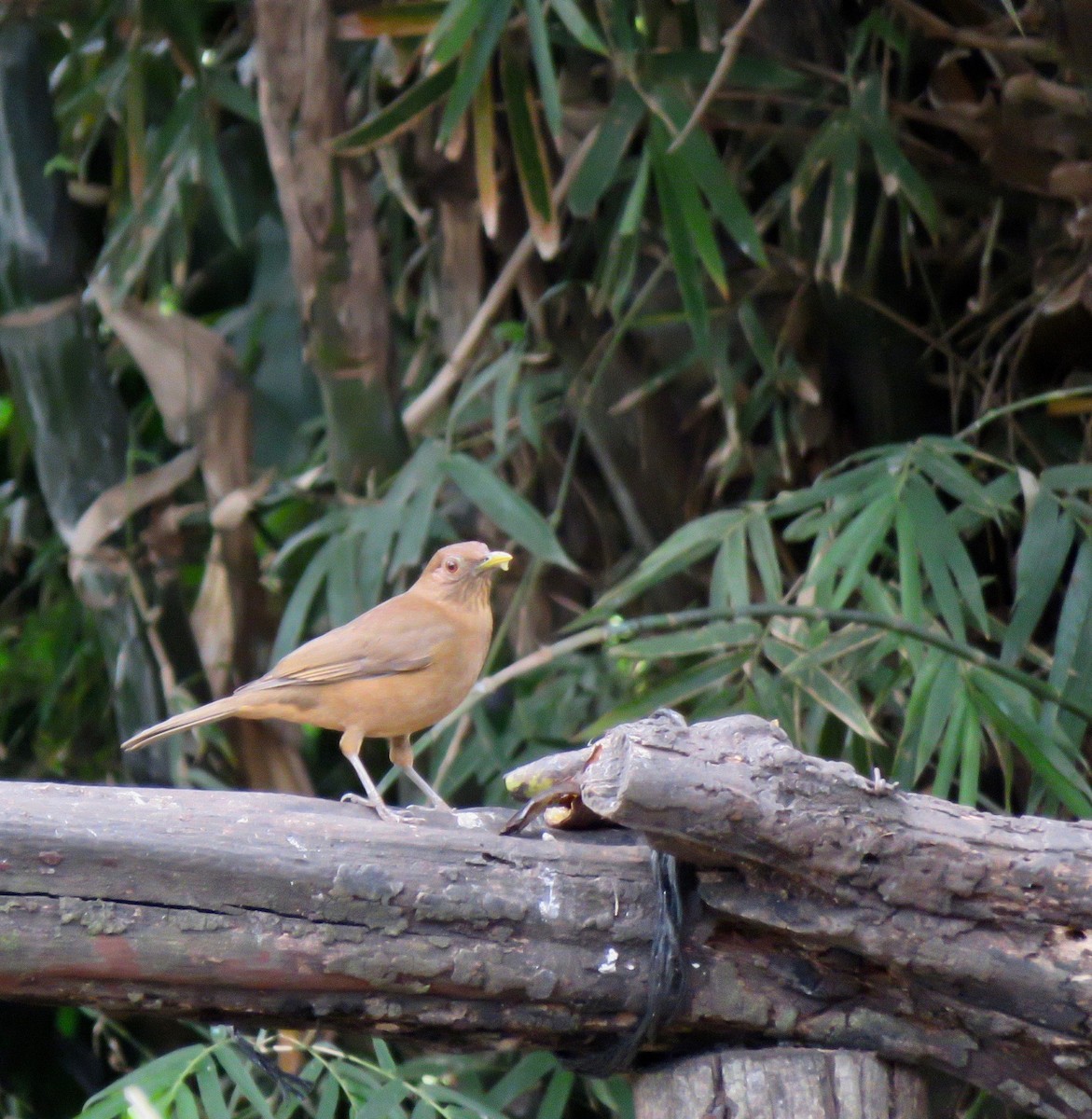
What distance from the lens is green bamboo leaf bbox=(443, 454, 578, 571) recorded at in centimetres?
343

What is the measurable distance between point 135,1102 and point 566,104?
280cm

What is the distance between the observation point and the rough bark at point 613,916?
165 cm

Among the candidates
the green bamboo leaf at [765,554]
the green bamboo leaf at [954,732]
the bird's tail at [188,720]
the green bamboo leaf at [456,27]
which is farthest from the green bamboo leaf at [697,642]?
the green bamboo leaf at [456,27]

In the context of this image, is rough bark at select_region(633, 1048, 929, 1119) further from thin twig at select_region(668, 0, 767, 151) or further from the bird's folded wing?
thin twig at select_region(668, 0, 767, 151)

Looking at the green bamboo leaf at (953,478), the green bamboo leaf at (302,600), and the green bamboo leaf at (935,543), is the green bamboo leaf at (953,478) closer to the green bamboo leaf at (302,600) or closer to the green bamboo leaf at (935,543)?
the green bamboo leaf at (935,543)

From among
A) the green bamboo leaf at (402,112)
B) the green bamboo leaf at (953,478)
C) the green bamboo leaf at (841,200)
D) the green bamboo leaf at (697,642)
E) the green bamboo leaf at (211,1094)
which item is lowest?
the green bamboo leaf at (211,1094)

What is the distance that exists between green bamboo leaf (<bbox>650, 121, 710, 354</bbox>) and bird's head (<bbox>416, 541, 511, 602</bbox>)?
73 centimetres

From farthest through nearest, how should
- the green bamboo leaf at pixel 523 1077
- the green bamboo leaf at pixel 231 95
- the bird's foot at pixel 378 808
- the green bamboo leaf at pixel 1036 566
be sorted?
the green bamboo leaf at pixel 231 95, the green bamboo leaf at pixel 523 1077, the green bamboo leaf at pixel 1036 566, the bird's foot at pixel 378 808

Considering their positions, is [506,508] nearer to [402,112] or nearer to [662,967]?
[402,112]

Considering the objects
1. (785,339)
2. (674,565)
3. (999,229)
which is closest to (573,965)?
(674,565)

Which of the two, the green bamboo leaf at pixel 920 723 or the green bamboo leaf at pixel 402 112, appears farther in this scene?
the green bamboo leaf at pixel 402 112

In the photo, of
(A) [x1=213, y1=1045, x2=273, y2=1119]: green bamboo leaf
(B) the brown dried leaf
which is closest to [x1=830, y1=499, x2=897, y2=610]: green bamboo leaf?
(A) [x1=213, y1=1045, x2=273, y2=1119]: green bamboo leaf

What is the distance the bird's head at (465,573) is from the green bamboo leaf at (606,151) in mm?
858

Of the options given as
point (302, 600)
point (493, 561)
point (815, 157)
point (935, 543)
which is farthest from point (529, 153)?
point (935, 543)
